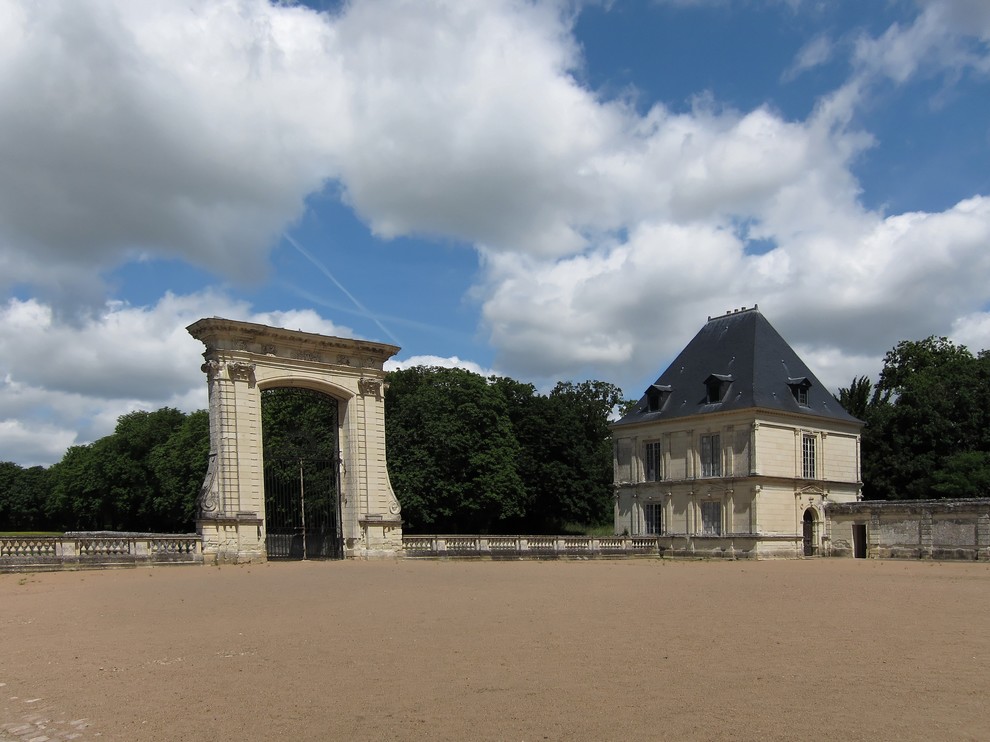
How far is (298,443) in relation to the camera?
1505 inches

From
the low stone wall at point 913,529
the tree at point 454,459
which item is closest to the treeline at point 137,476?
the tree at point 454,459

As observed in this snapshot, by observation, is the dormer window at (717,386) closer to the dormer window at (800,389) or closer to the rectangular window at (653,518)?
the dormer window at (800,389)

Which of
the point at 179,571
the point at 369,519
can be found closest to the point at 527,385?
the point at 369,519

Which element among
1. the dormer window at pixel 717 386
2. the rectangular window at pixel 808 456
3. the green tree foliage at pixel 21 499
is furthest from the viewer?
the green tree foliage at pixel 21 499

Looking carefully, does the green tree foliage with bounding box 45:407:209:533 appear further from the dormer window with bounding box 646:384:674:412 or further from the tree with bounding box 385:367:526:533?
the dormer window with bounding box 646:384:674:412

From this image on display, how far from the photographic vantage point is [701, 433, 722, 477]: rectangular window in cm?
3472

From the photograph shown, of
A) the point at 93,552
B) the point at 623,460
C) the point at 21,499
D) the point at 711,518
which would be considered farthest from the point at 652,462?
the point at 21,499

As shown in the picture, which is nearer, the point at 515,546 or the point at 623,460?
the point at 515,546

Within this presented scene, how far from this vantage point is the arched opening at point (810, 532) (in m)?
34.4

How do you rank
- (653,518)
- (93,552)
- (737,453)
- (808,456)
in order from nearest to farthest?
1. (93,552)
2. (737,453)
3. (808,456)
4. (653,518)

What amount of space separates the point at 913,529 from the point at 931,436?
1145 cm

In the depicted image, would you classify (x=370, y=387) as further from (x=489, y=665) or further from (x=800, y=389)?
(x=800, y=389)

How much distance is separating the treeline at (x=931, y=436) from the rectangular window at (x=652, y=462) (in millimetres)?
11446

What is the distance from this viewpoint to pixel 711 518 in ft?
114
